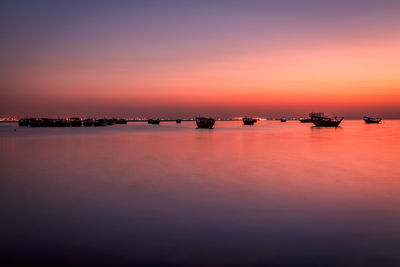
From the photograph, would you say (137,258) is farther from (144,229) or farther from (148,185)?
(148,185)

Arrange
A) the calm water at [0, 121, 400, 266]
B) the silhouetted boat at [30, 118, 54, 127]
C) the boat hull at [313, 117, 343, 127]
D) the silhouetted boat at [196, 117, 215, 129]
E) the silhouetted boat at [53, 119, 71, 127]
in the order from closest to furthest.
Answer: the calm water at [0, 121, 400, 266] < the silhouetted boat at [196, 117, 215, 129] < the boat hull at [313, 117, 343, 127] < the silhouetted boat at [53, 119, 71, 127] < the silhouetted boat at [30, 118, 54, 127]

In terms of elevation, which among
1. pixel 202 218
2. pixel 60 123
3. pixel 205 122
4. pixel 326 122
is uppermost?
pixel 60 123

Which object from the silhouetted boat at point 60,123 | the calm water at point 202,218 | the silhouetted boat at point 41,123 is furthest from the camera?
the silhouetted boat at point 41,123

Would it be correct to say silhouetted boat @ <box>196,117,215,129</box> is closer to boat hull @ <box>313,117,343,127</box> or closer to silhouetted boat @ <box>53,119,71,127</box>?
boat hull @ <box>313,117,343,127</box>

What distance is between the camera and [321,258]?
509 cm

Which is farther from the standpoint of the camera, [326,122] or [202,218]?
[326,122]

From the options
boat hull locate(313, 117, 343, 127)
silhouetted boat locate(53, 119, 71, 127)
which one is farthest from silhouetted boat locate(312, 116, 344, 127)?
silhouetted boat locate(53, 119, 71, 127)

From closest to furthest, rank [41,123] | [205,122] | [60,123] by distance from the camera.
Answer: [205,122]
[60,123]
[41,123]

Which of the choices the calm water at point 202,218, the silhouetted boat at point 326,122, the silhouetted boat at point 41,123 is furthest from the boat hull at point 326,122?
the calm water at point 202,218

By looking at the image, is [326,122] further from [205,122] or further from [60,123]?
[60,123]

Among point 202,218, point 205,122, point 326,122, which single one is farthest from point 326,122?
point 202,218

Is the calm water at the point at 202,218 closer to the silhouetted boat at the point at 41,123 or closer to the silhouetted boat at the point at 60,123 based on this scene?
the silhouetted boat at the point at 60,123

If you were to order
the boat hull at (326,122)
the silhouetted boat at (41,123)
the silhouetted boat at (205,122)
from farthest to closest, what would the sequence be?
the silhouetted boat at (41,123), the boat hull at (326,122), the silhouetted boat at (205,122)

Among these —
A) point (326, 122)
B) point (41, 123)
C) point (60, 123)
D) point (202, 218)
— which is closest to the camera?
point (202, 218)
